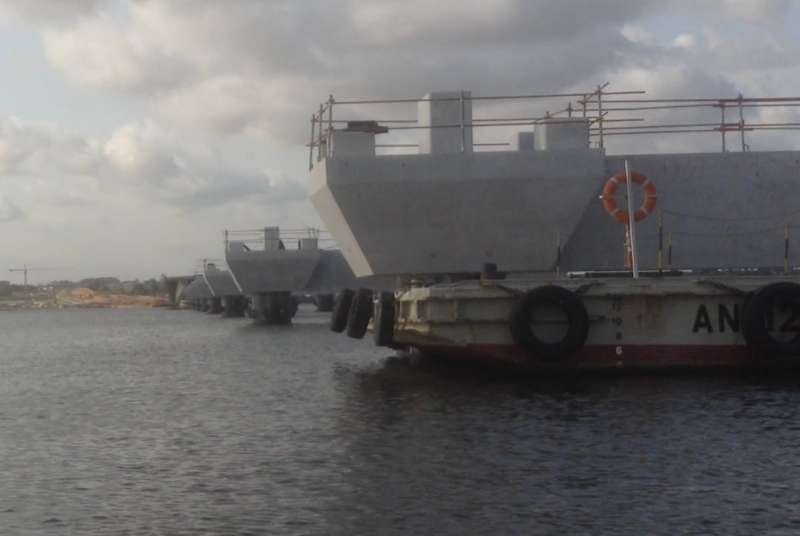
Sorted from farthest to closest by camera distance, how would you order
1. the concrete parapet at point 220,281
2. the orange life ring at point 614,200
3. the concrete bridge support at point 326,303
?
1. the concrete bridge support at point 326,303
2. the concrete parapet at point 220,281
3. the orange life ring at point 614,200

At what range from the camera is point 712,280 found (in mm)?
24094

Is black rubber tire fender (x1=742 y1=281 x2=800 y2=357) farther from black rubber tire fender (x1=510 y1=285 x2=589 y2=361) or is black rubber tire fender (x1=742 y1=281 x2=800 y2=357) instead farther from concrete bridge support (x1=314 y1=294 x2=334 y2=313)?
concrete bridge support (x1=314 y1=294 x2=334 y2=313)

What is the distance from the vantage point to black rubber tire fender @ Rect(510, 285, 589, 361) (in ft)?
77.5

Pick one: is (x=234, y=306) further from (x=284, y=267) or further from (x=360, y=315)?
(x=360, y=315)

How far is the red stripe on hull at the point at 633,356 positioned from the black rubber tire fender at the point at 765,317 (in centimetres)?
62

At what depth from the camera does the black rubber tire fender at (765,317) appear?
23.4 metres

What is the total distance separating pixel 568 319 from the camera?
934 inches

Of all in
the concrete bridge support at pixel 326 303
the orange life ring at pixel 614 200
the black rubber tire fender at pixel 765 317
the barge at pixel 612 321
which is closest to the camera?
the black rubber tire fender at pixel 765 317

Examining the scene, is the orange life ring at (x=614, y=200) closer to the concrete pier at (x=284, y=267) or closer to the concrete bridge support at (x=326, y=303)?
the concrete pier at (x=284, y=267)

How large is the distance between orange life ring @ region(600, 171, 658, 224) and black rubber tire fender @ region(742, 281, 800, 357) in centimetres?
369

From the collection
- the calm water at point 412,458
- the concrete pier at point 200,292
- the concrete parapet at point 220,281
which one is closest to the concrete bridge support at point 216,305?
the concrete pier at point 200,292

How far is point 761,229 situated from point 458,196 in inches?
292

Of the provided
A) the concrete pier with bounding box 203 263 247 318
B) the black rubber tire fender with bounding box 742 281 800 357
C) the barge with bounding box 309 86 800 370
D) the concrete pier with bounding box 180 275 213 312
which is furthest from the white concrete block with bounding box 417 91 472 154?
the concrete pier with bounding box 180 275 213 312

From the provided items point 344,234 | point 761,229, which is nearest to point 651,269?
point 761,229
